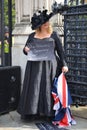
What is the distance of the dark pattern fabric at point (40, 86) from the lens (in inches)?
218

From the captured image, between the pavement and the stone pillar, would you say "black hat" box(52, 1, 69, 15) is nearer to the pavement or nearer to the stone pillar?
the stone pillar

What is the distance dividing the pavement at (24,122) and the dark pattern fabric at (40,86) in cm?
20

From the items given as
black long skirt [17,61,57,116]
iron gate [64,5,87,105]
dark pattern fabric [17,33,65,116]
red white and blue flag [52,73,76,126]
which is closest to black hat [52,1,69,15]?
iron gate [64,5,87,105]

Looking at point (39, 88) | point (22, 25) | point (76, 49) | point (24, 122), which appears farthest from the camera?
point (22, 25)

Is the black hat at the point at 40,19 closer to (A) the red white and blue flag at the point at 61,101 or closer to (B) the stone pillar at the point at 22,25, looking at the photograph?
(B) the stone pillar at the point at 22,25

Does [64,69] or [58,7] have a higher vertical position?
[58,7]

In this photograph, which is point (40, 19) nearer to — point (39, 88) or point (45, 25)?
point (45, 25)

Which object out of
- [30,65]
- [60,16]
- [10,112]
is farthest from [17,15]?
[10,112]

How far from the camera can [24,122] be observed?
573 centimetres

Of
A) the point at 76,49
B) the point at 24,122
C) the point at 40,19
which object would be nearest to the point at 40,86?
the point at 24,122

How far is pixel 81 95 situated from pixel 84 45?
31.3 inches

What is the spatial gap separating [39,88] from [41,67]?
0.31 metres

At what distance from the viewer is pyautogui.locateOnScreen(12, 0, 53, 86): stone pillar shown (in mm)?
6224

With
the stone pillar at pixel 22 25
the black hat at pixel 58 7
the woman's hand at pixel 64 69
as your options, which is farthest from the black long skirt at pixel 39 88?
the black hat at pixel 58 7
